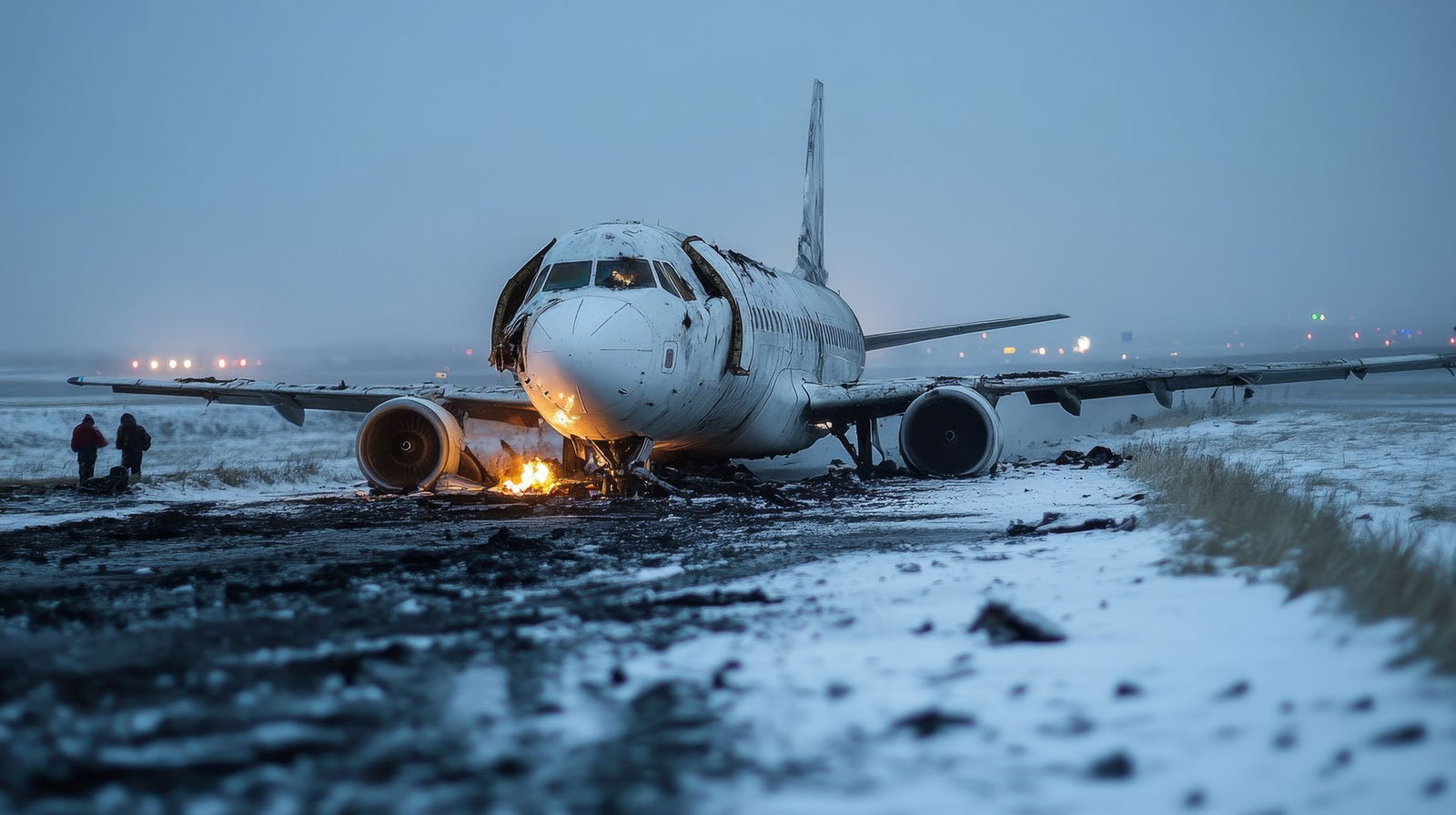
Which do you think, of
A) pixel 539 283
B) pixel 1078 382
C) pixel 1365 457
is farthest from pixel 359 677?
pixel 1078 382

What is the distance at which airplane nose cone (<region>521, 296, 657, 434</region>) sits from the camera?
33.5 ft

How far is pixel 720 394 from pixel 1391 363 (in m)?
10.4

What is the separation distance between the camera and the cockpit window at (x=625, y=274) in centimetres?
1125

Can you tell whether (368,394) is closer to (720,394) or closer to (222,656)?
(720,394)

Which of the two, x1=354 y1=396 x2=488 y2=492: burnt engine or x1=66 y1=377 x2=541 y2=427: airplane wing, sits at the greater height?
x1=66 y1=377 x2=541 y2=427: airplane wing

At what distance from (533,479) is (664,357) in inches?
144

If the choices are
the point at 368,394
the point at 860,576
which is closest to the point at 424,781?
the point at 860,576

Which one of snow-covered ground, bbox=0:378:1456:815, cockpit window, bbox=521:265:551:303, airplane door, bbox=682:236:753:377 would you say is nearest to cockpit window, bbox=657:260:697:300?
airplane door, bbox=682:236:753:377

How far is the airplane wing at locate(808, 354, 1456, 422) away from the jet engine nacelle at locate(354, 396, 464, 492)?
5.52 meters

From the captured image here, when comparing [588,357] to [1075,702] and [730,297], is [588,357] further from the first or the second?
[1075,702]

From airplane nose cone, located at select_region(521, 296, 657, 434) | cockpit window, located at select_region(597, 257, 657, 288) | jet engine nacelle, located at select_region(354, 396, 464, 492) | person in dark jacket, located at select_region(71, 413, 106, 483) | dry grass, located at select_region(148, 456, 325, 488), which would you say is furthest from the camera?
person in dark jacket, located at select_region(71, 413, 106, 483)

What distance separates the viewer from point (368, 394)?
15.5 m

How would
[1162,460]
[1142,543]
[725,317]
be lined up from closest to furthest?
[1142,543]
[1162,460]
[725,317]

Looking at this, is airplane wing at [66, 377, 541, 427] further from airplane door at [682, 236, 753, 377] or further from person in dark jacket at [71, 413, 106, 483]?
airplane door at [682, 236, 753, 377]
